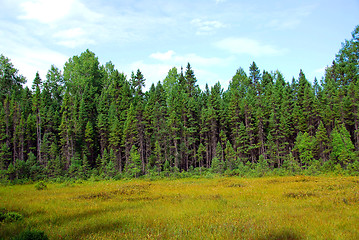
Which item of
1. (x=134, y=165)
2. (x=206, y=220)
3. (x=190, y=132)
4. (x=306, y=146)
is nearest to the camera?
(x=206, y=220)

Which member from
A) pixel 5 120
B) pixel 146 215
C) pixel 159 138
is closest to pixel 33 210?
pixel 146 215

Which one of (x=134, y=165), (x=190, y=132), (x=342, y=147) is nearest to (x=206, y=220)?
(x=342, y=147)

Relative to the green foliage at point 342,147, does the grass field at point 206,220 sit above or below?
below

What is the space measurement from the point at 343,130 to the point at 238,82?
32511 mm

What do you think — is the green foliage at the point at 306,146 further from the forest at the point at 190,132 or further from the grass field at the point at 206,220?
the grass field at the point at 206,220

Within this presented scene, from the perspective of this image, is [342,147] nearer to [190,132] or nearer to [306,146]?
[306,146]

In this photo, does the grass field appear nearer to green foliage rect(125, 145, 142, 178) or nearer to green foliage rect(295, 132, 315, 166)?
green foliage rect(295, 132, 315, 166)

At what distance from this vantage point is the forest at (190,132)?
36.7 metres

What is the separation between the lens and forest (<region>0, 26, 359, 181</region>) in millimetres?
36688

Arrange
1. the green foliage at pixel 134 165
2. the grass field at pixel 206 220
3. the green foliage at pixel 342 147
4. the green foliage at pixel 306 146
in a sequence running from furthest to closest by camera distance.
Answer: the green foliage at pixel 134 165 → the green foliage at pixel 306 146 → the green foliage at pixel 342 147 → the grass field at pixel 206 220

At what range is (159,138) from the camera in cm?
4241

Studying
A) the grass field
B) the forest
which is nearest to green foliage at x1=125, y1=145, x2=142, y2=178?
the forest

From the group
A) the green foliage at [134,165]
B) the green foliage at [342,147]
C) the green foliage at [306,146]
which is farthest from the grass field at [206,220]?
the green foliage at [134,165]

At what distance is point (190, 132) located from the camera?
4419 cm
